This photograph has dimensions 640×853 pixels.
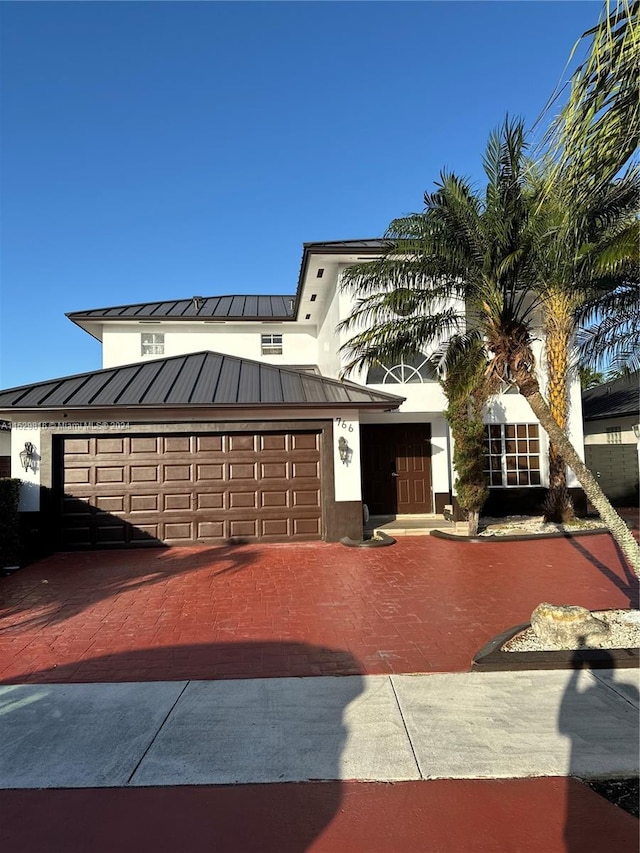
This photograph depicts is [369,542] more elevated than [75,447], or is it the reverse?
[75,447]

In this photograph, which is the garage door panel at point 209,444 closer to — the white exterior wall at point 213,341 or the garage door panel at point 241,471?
the garage door panel at point 241,471

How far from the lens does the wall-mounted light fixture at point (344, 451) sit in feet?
36.5

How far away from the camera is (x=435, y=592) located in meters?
7.41

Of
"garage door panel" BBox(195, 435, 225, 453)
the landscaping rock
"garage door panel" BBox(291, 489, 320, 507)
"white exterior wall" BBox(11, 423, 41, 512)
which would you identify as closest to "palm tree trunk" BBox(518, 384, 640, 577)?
the landscaping rock

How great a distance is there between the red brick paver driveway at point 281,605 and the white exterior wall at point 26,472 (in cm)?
133

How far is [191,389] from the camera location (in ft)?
36.4

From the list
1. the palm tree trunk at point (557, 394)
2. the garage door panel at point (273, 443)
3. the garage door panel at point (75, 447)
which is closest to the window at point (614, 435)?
the palm tree trunk at point (557, 394)

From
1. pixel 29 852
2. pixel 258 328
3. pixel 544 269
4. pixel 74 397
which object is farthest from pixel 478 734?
pixel 258 328

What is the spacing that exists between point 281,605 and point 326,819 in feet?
13.4

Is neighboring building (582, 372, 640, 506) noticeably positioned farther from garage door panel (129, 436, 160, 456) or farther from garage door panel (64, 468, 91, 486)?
garage door panel (64, 468, 91, 486)

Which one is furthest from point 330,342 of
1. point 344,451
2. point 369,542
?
point 369,542

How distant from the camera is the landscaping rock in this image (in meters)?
5.14

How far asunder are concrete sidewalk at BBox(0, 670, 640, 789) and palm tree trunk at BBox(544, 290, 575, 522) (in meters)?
8.78

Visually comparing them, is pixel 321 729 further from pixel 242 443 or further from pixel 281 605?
pixel 242 443
